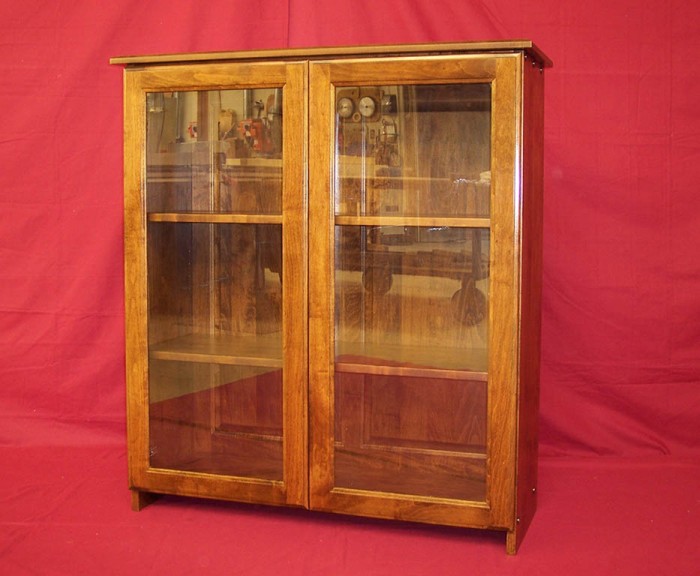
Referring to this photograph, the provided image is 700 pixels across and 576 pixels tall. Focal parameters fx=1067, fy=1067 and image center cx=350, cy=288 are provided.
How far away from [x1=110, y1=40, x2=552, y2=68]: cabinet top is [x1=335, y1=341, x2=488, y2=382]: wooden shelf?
716mm

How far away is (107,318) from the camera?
3.52 meters

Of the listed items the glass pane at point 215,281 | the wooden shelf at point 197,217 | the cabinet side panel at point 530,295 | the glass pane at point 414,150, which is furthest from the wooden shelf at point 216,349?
the cabinet side panel at point 530,295

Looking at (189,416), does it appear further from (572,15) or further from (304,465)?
(572,15)

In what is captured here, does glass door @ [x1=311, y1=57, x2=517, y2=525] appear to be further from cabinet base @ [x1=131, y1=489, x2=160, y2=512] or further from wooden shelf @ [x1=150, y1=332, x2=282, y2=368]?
cabinet base @ [x1=131, y1=489, x2=160, y2=512]

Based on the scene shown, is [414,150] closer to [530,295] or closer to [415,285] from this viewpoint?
[415,285]

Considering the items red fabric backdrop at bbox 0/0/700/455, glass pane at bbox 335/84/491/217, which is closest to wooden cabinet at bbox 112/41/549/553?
glass pane at bbox 335/84/491/217

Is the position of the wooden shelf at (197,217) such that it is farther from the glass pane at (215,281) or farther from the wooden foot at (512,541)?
the wooden foot at (512,541)

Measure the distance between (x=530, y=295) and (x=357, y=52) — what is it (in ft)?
2.41

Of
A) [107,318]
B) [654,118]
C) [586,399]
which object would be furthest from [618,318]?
[107,318]

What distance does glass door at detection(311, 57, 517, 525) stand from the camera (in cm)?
253

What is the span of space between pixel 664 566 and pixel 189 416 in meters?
1.27

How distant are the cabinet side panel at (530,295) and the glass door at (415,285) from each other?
53mm

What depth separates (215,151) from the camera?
9.07ft

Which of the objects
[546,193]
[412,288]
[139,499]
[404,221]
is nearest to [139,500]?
[139,499]
